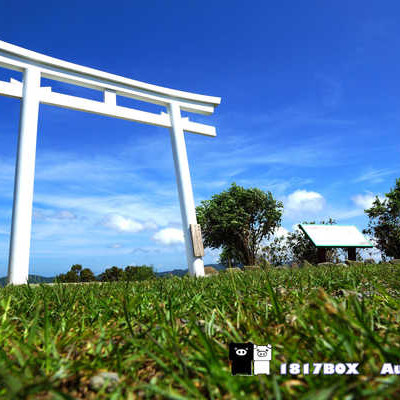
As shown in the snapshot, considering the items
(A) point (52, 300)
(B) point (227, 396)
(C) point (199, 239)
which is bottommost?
(B) point (227, 396)

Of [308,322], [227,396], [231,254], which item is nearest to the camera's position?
[227,396]

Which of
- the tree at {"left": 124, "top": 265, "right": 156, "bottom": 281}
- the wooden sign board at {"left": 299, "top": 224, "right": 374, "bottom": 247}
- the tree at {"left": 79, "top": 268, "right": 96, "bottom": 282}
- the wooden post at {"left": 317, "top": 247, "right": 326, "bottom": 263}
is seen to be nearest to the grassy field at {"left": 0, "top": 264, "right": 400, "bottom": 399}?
the tree at {"left": 124, "top": 265, "right": 156, "bottom": 281}

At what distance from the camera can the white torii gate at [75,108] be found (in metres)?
5.41

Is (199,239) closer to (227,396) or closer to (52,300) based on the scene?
(52,300)

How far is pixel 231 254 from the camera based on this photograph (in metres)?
19.4

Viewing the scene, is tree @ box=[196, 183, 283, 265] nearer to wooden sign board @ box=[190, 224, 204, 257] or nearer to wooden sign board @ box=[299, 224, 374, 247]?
wooden sign board @ box=[299, 224, 374, 247]

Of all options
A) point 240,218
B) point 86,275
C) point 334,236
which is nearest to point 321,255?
point 334,236

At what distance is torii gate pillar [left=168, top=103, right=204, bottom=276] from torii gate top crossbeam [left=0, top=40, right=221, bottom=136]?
65cm

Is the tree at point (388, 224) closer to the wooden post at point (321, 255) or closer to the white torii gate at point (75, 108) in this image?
the wooden post at point (321, 255)

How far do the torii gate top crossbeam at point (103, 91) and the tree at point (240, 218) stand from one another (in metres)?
9.72

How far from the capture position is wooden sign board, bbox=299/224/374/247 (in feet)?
41.2

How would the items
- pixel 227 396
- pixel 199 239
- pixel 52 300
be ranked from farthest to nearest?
pixel 199 239 → pixel 52 300 → pixel 227 396

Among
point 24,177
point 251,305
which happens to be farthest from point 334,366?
point 24,177

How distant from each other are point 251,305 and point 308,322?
490 millimetres
